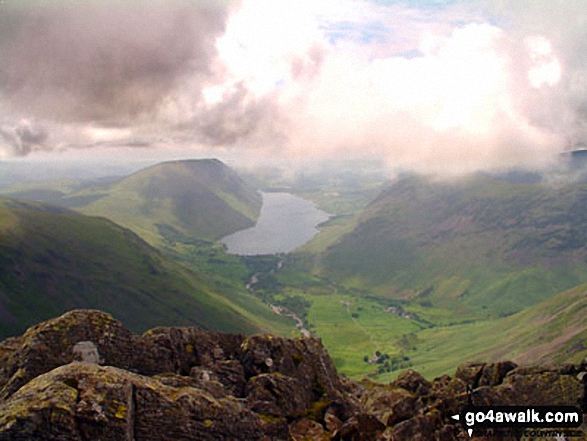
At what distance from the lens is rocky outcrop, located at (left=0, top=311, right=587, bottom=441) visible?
20766 mm

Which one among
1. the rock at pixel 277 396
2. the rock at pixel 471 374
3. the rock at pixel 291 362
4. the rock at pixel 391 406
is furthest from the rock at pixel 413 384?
the rock at pixel 277 396

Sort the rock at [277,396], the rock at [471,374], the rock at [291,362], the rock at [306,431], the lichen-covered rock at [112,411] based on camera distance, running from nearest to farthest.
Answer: the lichen-covered rock at [112,411] → the rock at [306,431] → the rock at [277,396] → the rock at [291,362] → the rock at [471,374]

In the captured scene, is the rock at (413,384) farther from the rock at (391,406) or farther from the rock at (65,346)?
the rock at (65,346)

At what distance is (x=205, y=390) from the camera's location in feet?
101

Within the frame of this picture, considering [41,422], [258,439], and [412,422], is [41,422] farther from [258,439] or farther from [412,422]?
[412,422]

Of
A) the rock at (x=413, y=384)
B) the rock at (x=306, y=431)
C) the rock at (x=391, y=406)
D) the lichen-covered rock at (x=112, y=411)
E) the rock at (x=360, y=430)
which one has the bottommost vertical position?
the rock at (x=413, y=384)

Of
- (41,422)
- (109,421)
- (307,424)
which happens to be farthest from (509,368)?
(41,422)

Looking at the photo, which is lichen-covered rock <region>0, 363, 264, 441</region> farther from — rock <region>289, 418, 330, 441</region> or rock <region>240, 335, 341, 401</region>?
rock <region>240, 335, 341, 401</region>

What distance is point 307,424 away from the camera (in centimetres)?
3416

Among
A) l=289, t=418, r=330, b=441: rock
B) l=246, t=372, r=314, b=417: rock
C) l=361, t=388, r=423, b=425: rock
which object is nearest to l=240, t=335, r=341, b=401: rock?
l=246, t=372, r=314, b=417: rock

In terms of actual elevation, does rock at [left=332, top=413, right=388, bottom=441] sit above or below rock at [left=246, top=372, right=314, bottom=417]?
below

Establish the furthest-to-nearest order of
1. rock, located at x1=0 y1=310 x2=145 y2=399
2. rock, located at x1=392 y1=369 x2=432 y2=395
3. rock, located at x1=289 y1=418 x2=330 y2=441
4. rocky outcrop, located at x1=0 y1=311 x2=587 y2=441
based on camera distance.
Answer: rock, located at x1=392 y1=369 x2=432 y2=395
rock, located at x1=289 y1=418 x2=330 y2=441
rock, located at x1=0 y1=310 x2=145 y2=399
rocky outcrop, located at x1=0 y1=311 x2=587 y2=441

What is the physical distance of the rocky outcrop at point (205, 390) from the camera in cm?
2077

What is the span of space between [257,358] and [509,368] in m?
32.7
